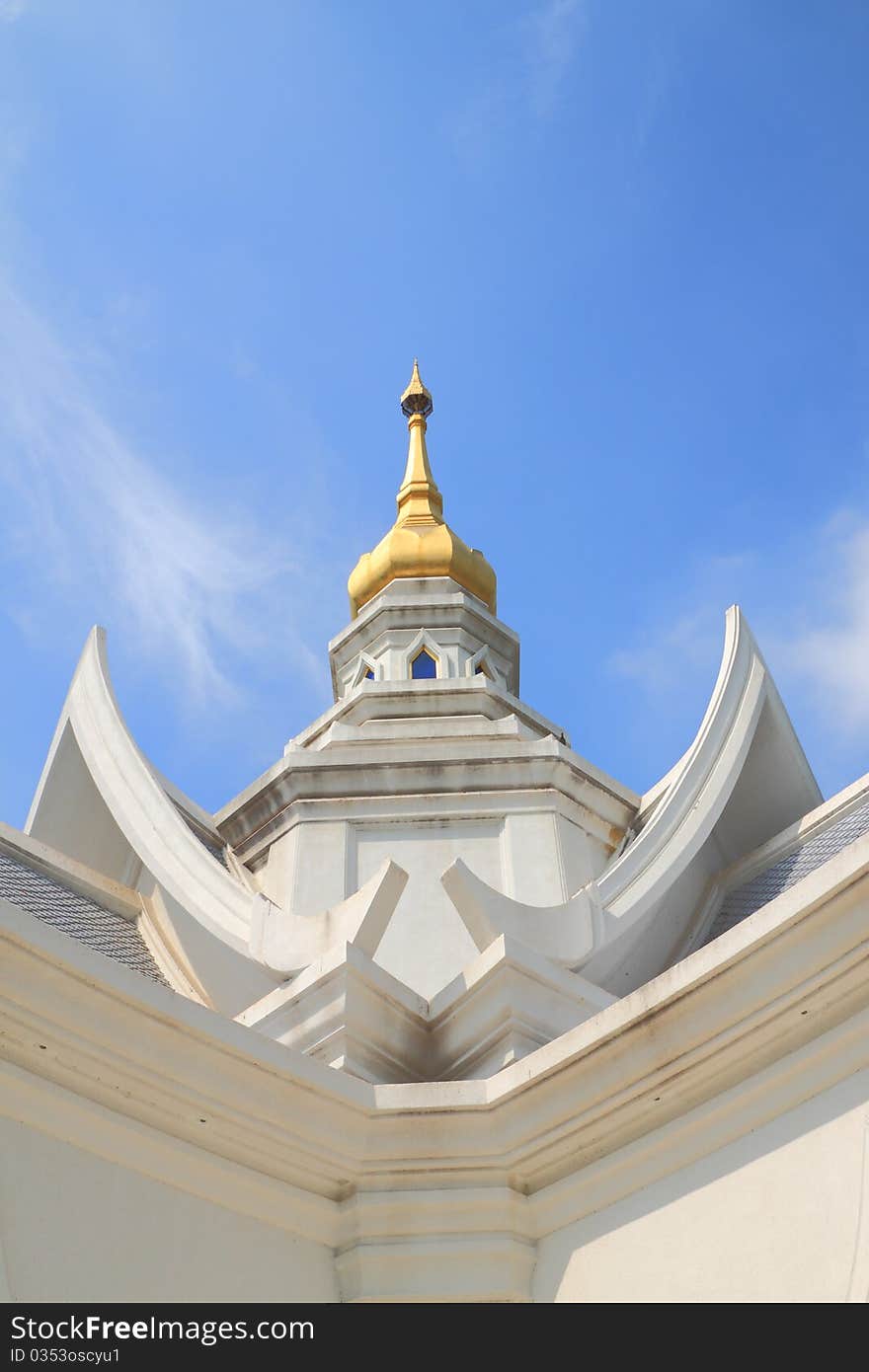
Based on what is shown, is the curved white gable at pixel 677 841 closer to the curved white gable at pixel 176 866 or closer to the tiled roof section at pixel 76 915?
the curved white gable at pixel 176 866

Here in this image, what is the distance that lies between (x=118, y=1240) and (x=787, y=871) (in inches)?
251

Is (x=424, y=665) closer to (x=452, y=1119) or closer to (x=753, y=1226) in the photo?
(x=452, y=1119)

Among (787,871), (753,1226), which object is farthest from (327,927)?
(787,871)

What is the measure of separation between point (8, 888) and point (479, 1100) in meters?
3.68

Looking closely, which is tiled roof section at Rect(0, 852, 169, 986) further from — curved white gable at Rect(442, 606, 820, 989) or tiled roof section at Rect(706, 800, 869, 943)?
tiled roof section at Rect(706, 800, 869, 943)

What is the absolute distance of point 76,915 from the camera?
7.98 metres

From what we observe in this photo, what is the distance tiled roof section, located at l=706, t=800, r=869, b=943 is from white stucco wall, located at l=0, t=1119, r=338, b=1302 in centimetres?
490

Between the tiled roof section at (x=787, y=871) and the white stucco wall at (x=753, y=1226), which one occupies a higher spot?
the tiled roof section at (x=787, y=871)

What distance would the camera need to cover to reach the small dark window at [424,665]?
1418 cm

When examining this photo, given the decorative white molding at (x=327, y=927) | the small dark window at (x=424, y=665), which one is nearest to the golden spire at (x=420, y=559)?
the small dark window at (x=424, y=665)

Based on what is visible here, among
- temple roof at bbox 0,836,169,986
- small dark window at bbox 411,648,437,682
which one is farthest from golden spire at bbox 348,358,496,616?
temple roof at bbox 0,836,169,986

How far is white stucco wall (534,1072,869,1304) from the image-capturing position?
12.1ft

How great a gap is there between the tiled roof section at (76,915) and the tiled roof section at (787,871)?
11.9 ft

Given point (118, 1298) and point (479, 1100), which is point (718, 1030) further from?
point (118, 1298)
